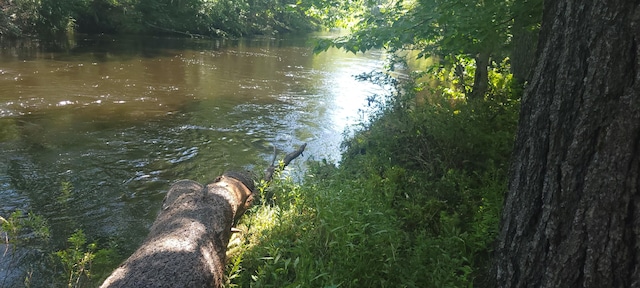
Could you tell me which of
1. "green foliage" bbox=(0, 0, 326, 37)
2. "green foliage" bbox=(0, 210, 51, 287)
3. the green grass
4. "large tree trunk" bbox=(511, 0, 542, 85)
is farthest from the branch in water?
"green foliage" bbox=(0, 0, 326, 37)

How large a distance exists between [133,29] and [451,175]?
2583 centimetres

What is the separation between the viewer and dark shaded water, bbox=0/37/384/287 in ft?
19.6

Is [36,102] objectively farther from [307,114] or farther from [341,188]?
[341,188]

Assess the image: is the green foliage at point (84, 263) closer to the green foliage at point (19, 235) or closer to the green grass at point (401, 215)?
the green foliage at point (19, 235)

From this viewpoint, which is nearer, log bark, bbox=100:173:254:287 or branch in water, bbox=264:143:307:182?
log bark, bbox=100:173:254:287

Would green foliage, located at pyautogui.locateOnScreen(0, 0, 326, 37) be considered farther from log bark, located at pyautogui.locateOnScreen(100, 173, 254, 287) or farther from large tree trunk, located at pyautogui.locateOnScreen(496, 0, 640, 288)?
large tree trunk, located at pyautogui.locateOnScreen(496, 0, 640, 288)

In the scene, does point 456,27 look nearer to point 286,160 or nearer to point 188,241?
point 188,241

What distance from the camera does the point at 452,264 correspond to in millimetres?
3223

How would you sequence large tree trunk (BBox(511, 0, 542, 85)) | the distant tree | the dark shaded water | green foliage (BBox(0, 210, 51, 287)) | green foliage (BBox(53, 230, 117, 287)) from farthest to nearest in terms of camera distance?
the dark shaded water < the distant tree < large tree trunk (BBox(511, 0, 542, 85)) < green foliage (BBox(0, 210, 51, 287)) < green foliage (BBox(53, 230, 117, 287))

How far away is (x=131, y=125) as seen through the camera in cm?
988

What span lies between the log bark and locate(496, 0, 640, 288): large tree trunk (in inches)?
92.6

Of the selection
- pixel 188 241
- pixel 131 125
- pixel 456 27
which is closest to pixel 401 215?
pixel 188 241

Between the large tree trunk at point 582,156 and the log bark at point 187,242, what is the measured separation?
7.71 feet

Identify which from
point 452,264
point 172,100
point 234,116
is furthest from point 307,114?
point 452,264
